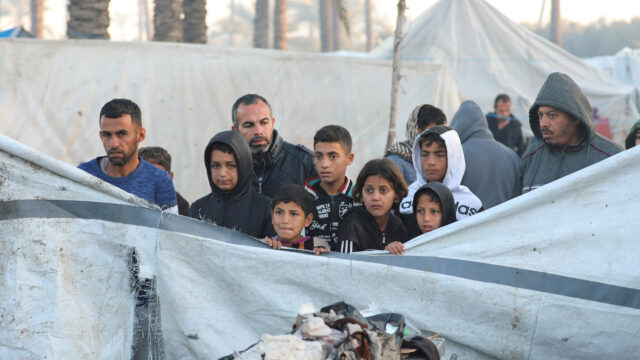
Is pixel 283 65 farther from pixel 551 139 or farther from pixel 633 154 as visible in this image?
pixel 633 154

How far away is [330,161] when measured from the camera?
4246 mm

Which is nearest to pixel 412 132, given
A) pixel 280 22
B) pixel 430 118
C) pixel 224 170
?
pixel 430 118

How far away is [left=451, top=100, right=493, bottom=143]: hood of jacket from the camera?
20.1ft

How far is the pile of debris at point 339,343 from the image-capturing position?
2.34m

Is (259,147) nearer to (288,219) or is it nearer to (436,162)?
(288,219)

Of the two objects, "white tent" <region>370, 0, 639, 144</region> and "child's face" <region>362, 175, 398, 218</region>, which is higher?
"white tent" <region>370, 0, 639, 144</region>

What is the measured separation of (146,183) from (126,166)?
6.3 inches

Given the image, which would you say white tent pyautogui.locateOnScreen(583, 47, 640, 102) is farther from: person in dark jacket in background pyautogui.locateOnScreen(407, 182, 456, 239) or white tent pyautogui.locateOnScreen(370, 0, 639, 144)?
person in dark jacket in background pyautogui.locateOnScreen(407, 182, 456, 239)

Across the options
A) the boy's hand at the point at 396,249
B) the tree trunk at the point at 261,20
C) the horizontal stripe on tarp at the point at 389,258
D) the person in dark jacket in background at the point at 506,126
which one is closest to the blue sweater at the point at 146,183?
the horizontal stripe on tarp at the point at 389,258

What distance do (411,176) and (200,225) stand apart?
2314 mm

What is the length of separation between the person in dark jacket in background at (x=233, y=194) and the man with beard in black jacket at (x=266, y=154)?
2.13 ft

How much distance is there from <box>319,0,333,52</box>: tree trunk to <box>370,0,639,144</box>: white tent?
14.7 m

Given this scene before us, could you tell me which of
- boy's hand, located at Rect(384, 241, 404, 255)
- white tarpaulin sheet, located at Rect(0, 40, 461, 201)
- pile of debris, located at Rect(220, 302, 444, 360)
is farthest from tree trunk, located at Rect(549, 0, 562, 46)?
pile of debris, located at Rect(220, 302, 444, 360)

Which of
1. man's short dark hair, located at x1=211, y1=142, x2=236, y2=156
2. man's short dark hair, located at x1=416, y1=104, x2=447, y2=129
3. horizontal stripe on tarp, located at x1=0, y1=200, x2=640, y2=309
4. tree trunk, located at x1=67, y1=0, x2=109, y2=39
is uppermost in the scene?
tree trunk, located at x1=67, y1=0, x2=109, y2=39
